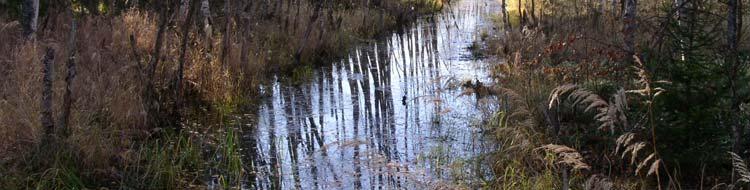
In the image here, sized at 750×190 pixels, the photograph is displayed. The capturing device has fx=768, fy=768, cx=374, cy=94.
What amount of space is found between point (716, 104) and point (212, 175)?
318 centimetres

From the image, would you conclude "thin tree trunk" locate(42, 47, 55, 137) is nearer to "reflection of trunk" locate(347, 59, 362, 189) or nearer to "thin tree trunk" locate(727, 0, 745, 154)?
"reflection of trunk" locate(347, 59, 362, 189)

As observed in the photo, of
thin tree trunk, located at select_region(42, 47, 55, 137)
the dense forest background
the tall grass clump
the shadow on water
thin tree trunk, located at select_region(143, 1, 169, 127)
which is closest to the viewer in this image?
the tall grass clump

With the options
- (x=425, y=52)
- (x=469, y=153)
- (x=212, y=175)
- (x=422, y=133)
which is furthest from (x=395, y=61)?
(x=212, y=175)

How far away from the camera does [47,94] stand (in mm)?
4695

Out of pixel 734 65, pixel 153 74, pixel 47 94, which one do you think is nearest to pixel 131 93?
pixel 153 74

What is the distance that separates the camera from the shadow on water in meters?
5.12

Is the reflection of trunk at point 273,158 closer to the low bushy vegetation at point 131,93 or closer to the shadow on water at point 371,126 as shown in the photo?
the shadow on water at point 371,126

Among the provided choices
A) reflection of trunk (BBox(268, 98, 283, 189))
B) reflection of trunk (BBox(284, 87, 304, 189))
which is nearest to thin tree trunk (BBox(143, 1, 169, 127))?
reflection of trunk (BBox(268, 98, 283, 189))

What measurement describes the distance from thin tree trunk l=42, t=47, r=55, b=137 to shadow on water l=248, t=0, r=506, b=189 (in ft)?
4.24

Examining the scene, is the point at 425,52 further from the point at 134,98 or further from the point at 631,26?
the point at 134,98

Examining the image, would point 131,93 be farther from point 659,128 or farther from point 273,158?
point 659,128

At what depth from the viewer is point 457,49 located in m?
11.7

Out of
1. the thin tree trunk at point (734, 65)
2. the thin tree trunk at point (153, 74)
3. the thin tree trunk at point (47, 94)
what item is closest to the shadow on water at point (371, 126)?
the thin tree trunk at point (153, 74)

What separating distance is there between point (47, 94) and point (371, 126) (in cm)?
281
